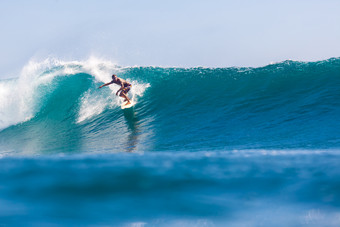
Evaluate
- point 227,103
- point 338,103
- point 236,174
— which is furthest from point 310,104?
point 236,174

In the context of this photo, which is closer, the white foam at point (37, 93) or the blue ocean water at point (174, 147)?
the blue ocean water at point (174, 147)

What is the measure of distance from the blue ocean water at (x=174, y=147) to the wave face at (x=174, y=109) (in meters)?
0.05

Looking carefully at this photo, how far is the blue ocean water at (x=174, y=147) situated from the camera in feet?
8.09

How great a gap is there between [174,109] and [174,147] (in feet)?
12.9

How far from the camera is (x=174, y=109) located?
1102 centimetres

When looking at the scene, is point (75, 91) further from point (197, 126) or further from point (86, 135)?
point (197, 126)

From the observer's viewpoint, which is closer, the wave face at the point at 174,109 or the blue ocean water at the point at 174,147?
the blue ocean water at the point at 174,147

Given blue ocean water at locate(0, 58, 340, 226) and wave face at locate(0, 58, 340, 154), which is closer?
blue ocean water at locate(0, 58, 340, 226)

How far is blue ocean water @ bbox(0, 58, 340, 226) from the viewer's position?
2.46m

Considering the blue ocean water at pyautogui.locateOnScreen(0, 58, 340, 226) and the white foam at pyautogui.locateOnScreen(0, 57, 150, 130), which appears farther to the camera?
the white foam at pyautogui.locateOnScreen(0, 57, 150, 130)

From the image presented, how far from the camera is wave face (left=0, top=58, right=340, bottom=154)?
7.68 m

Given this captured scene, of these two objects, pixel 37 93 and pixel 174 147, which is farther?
pixel 37 93

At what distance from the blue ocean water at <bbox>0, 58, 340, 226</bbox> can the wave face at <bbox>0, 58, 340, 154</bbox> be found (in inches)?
2.0

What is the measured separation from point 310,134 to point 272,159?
13.8 feet
